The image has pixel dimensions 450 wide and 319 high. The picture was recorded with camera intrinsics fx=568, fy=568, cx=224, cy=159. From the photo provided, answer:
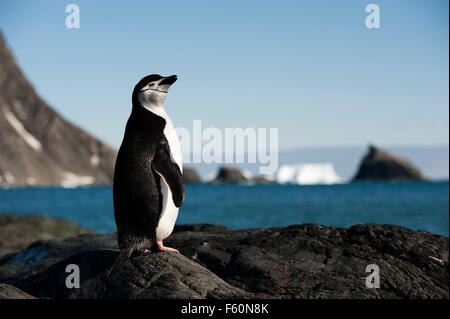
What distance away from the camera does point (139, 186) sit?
6770 millimetres

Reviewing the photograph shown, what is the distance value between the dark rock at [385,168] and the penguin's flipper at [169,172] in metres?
162

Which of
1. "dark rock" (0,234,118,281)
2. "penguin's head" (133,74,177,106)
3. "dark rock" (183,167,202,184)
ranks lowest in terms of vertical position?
"dark rock" (183,167,202,184)

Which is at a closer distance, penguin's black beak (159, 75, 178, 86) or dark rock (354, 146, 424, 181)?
penguin's black beak (159, 75, 178, 86)

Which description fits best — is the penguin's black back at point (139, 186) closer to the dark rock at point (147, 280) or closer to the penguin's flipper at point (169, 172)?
the penguin's flipper at point (169, 172)

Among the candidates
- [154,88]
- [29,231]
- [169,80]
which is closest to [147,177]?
[154,88]

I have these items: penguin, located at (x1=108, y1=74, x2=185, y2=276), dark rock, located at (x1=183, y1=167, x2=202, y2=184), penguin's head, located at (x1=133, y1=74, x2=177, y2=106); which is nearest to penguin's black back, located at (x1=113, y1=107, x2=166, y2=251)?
penguin, located at (x1=108, y1=74, x2=185, y2=276)

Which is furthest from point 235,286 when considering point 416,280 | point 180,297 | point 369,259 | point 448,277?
point 448,277

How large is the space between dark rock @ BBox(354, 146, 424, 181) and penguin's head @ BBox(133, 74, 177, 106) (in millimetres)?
162475

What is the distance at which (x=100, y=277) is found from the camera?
268 inches

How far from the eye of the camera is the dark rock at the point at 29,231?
1513 centimetres

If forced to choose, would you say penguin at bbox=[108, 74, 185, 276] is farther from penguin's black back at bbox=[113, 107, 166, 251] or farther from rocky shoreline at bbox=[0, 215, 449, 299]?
rocky shoreline at bbox=[0, 215, 449, 299]

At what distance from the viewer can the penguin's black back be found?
6.77 metres

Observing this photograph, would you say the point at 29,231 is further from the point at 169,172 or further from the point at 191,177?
the point at 191,177
